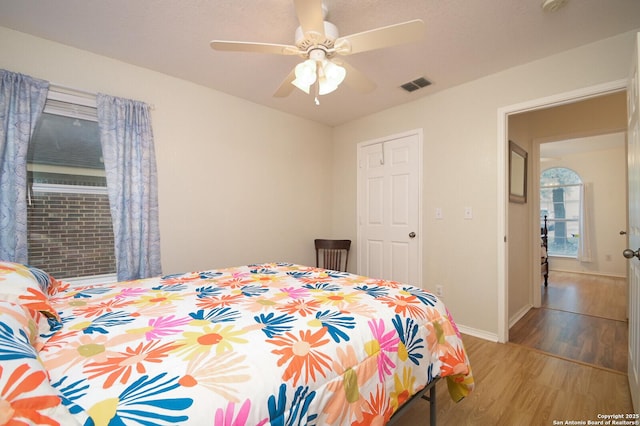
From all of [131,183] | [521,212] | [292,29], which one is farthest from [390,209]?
[131,183]

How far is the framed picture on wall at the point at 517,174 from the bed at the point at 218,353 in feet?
7.02

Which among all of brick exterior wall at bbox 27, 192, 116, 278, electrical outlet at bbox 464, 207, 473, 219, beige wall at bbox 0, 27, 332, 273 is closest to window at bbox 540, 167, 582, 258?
electrical outlet at bbox 464, 207, 473, 219

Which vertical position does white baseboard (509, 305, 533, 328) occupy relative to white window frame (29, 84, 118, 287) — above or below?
below

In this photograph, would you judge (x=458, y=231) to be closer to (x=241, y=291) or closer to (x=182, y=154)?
(x=241, y=291)

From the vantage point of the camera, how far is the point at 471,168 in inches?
109

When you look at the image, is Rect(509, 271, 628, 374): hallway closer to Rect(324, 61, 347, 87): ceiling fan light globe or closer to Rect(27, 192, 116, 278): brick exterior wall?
Rect(324, 61, 347, 87): ceiling fan light globe

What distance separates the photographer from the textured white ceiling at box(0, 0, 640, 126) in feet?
5.79

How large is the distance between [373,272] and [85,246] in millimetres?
2907

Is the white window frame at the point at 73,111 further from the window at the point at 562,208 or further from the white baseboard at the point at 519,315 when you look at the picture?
the window at the point at 562,208

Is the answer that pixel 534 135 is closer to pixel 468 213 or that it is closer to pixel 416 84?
pixel 468 213

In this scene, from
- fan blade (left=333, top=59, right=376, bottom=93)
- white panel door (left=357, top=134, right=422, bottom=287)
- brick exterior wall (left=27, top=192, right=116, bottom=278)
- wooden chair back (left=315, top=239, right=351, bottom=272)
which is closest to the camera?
fan blade (left=333, top=59, right=376, bottom=93)

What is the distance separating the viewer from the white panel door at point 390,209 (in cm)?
319

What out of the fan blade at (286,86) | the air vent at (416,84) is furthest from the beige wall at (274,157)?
the fan blade at (286,86)

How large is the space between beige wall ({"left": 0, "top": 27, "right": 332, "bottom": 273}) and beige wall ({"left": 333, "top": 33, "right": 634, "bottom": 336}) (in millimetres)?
1464
